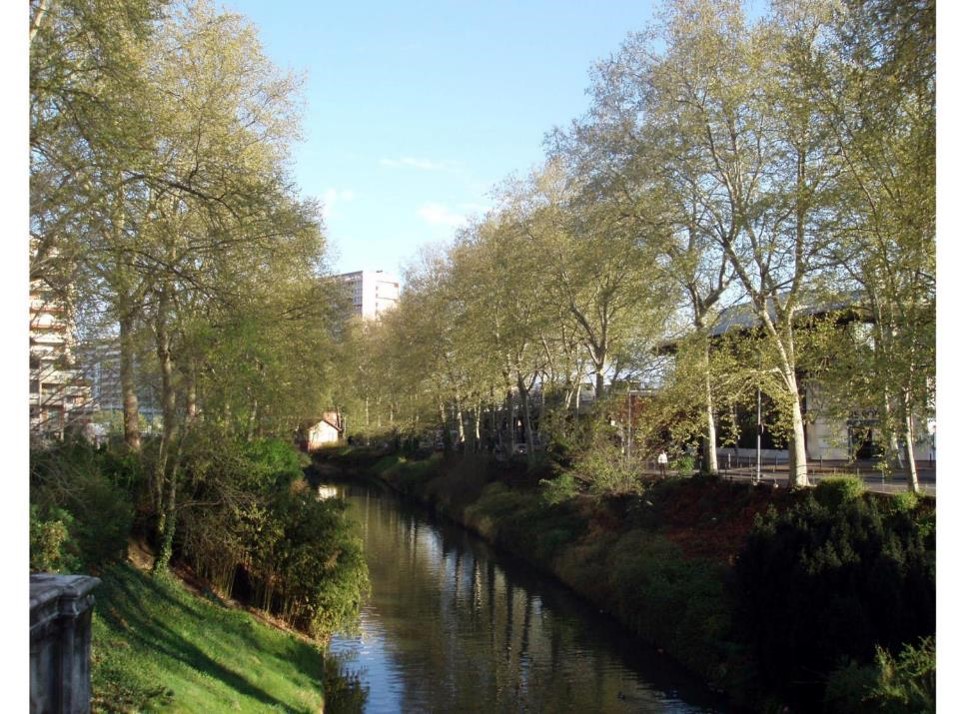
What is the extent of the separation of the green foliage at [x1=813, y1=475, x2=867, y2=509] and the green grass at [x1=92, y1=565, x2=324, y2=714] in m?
11.5

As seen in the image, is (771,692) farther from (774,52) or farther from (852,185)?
(774,52)

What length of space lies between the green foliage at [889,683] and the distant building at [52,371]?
36.4ft

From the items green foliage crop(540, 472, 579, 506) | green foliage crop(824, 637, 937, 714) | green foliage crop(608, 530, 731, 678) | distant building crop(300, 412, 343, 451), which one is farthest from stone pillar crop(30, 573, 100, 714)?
distant building crop(300, 412, 343, 451)

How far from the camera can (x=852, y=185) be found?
735 inches

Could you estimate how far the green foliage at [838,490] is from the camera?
2031 cm

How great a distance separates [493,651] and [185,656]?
819cm

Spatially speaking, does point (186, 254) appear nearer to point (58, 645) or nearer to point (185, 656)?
point (185, 656)

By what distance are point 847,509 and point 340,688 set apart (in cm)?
998

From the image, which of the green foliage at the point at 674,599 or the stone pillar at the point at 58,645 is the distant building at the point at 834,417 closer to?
the green foliage at the point at 674,599

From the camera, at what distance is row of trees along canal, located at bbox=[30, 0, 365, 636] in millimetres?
11109

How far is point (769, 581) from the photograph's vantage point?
1619 cm

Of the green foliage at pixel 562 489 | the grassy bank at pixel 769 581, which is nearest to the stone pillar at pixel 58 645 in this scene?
the grassy bank at pixel 769 581
